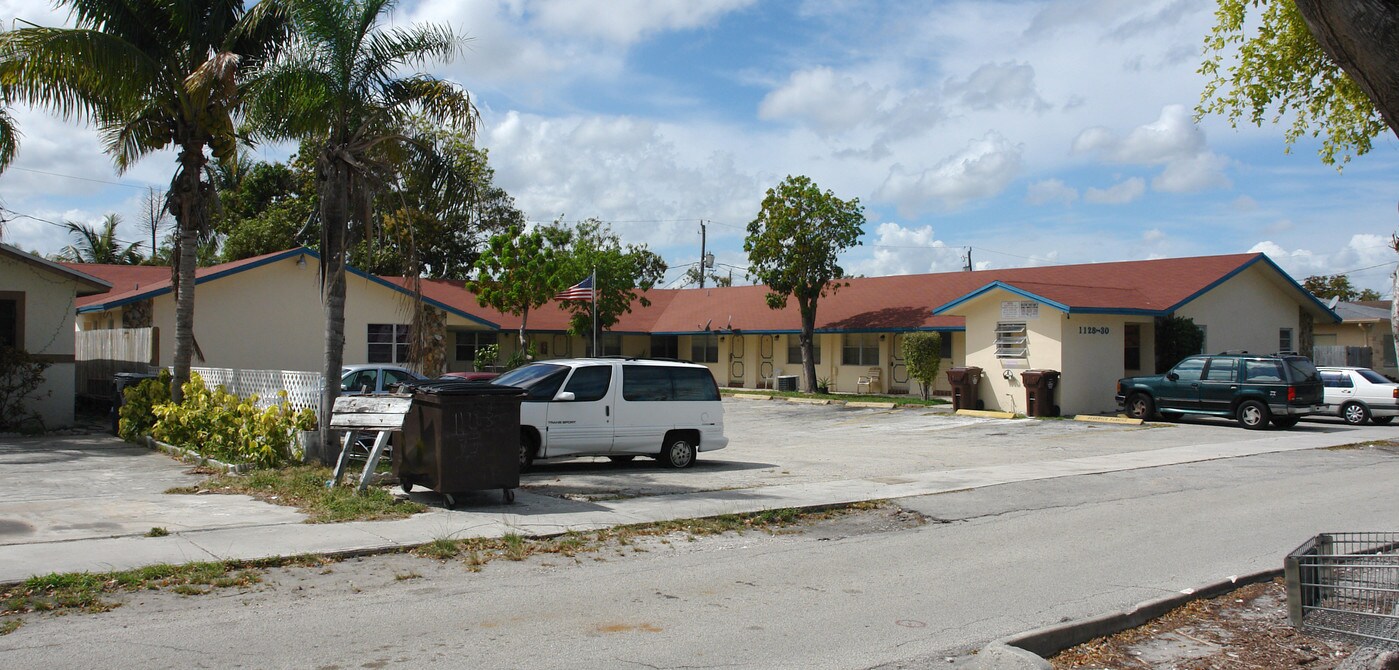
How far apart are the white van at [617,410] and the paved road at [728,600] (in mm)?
5056

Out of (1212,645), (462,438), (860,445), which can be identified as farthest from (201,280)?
(1212,645)

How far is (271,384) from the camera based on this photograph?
1587 centimetres

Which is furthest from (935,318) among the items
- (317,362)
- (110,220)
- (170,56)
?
(110,220)

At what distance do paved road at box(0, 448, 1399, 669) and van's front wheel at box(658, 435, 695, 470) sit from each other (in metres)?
5.14

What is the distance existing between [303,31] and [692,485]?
8.19 meters

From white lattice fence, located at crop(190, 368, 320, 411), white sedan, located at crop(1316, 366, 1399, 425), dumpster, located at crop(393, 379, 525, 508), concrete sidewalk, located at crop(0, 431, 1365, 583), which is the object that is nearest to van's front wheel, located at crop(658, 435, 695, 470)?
concrete sidewalk, located at crop(0, 431, 1365, 583)

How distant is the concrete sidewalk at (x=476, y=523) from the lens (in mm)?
8703

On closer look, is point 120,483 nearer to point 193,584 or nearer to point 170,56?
point 193,584

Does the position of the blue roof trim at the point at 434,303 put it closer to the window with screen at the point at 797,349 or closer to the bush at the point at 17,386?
the bush at the point at 17,386

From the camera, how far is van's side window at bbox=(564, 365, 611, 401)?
50.3ft

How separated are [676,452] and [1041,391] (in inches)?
565

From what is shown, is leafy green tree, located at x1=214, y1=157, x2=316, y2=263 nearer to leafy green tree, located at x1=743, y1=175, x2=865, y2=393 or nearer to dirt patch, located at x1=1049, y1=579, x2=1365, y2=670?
leafy green tree, located at x1=743, y1=175, x2=865, y2=393

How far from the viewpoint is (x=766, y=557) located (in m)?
9.62

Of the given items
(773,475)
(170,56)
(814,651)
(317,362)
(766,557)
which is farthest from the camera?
(317,362)
